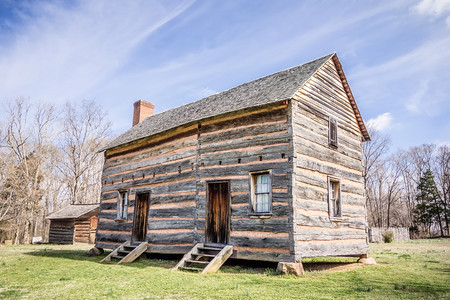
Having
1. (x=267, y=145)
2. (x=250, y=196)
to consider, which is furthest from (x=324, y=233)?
(x=267, y=145)

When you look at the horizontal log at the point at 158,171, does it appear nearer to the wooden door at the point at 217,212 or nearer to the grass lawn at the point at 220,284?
the wooden door at the point at 217,212

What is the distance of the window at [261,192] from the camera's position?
37.8ft

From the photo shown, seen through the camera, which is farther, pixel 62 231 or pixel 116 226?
pixel 62 231

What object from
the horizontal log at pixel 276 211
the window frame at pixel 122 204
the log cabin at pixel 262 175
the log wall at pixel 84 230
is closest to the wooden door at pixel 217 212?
the log cabin at pixel 262 175

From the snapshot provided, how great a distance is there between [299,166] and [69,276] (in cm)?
792

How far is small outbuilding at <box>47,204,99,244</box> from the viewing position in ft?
97.6

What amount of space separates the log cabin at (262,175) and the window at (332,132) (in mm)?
44

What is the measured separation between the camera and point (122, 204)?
17500mm

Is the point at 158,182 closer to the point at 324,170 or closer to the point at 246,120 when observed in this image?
the point at 246,120

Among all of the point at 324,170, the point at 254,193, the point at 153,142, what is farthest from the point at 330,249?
the point at 153,142

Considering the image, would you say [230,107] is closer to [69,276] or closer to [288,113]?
[288,113]

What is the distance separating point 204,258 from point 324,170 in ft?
18.0

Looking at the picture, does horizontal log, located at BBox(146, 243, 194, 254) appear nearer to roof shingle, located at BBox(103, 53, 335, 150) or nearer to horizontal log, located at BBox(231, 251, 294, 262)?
horizontal log, located at BBox(231, 251, 294, 262)

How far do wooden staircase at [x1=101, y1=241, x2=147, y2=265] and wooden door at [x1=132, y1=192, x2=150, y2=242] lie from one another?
476mm
